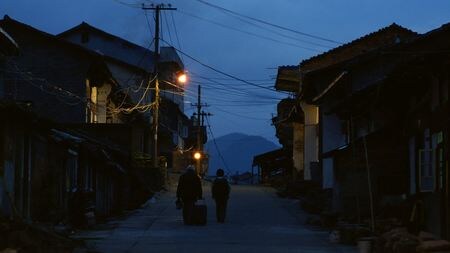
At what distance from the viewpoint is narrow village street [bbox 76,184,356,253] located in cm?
1552

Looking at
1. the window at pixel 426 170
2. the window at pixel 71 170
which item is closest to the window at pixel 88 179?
the window at pixel 71 170

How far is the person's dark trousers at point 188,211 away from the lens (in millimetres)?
21594

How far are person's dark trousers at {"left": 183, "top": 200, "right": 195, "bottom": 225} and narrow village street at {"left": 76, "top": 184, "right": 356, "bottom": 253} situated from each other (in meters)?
0.30

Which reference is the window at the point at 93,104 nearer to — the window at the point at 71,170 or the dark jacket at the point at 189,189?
the window at the point at 71,170

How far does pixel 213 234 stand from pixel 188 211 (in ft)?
10.2

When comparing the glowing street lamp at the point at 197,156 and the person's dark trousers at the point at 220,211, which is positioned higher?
the glowing street lamp at the point at 197,156

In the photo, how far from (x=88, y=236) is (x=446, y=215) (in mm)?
8338

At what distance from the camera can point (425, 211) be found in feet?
56.2

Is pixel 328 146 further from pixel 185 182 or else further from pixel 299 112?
pixel 185 182

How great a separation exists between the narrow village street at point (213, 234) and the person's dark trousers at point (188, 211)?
0.30m

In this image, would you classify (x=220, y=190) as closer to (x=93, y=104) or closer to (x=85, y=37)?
(x=93, y=104)

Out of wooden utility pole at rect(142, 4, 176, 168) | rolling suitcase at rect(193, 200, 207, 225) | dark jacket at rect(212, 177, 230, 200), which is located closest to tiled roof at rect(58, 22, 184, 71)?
wooden utility pole at rect(142, 4, 176, 168)

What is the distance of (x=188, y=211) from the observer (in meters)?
21.7

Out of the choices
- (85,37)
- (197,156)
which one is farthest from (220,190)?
(197,156)
